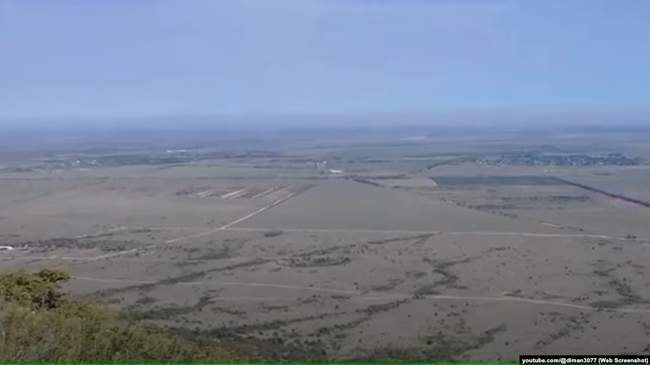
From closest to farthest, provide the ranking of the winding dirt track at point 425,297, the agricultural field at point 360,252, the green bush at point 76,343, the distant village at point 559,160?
the green bush at point 76,343
the agricultural field at point 360,252
the winding dirt track at point 425,297
the distant village at point 559,160

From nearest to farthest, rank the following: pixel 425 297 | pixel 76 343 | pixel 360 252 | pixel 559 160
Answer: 1. pixel 76 343
2. pixel 425 297
3. pixel 360 252
4. pixel 559 160

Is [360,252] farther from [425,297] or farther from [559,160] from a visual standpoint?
[559,160]

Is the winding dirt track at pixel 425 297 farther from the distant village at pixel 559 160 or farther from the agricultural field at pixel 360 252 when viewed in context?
the distant village at pixel 559 160

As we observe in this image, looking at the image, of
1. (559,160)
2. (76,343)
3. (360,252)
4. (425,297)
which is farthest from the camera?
(559,160)

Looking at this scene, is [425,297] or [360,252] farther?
[360,252]

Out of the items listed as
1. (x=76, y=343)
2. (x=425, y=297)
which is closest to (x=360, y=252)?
(x=425, y=297)

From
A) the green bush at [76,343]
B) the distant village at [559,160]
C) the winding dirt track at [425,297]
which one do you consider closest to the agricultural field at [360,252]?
the winding dirt track at [425,297]

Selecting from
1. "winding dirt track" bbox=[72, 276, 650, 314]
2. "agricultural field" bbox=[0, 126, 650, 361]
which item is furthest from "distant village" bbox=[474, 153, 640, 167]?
"winding dirt track" bbox=[72, 276, 650, 314]

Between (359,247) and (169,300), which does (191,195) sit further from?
(169,300)
